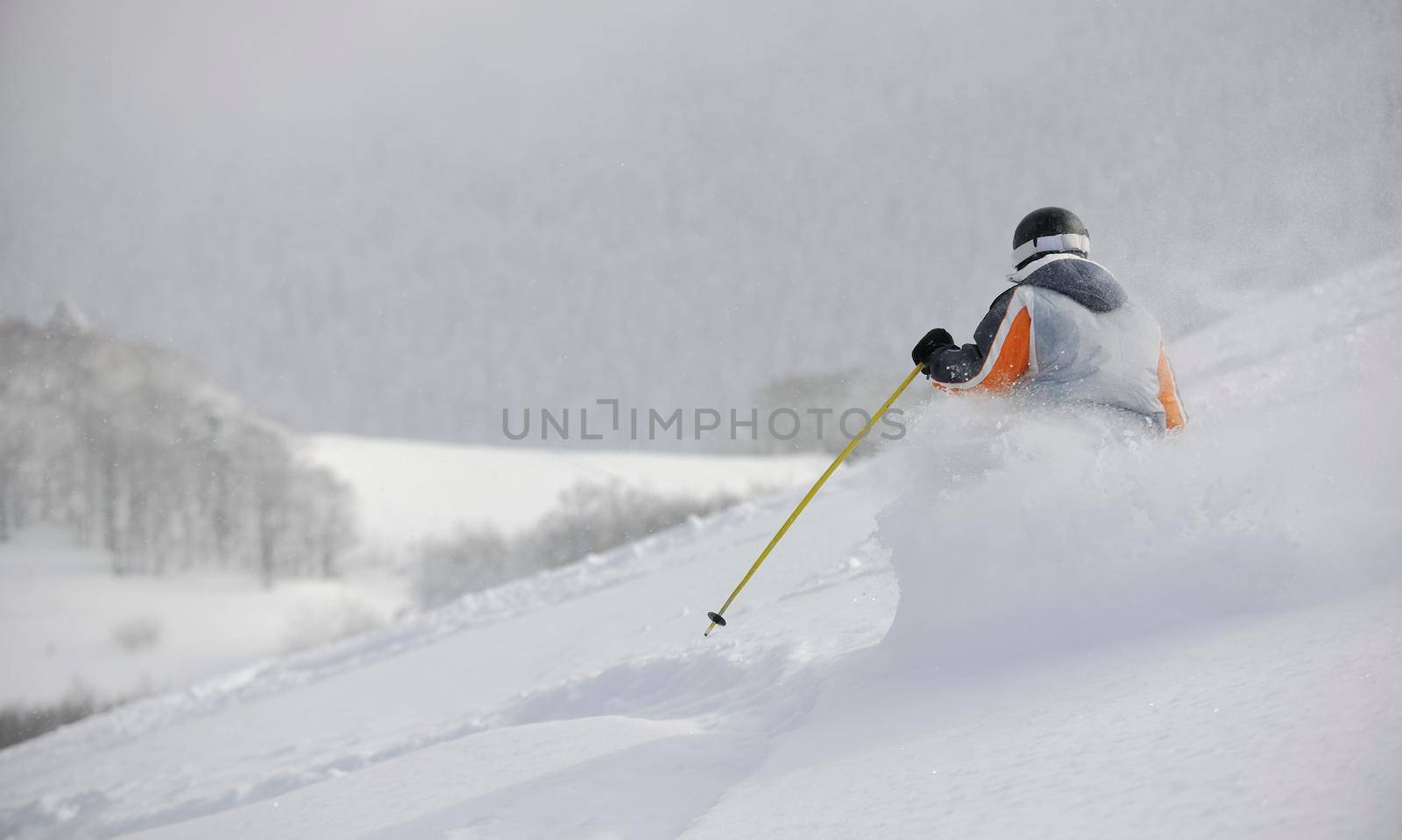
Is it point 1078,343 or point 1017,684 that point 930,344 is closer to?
point 1078,343

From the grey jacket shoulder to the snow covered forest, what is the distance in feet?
192

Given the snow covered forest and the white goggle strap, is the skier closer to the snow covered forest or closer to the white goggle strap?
the white goggle strap

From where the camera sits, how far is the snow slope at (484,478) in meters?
49.2

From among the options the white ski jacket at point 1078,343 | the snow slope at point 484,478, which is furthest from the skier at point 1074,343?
the snow slope at point 484,478

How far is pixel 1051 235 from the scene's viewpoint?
329 cm

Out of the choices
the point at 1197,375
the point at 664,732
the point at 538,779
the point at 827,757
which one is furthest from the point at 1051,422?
the point at 1197,375

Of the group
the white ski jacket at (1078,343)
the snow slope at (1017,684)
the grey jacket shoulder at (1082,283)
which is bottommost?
the snow slope at (1017,684)

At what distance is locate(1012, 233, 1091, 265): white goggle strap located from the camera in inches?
129

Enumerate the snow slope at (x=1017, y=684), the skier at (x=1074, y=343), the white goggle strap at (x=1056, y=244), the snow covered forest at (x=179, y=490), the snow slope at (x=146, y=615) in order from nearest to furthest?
the snow slope at (x=1017, y=684) < the skier at (x=1074, y=343) < the white goggle strap at (x=1056, y=244) < the snow slope at (x=146, y=615) < the snow covered forest at (x=179, y=490)

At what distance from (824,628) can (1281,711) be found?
252 cm

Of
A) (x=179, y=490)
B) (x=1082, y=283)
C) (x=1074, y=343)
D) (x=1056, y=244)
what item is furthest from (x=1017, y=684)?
(x=179, y=490)

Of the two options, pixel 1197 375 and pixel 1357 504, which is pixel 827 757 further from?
pixel 1197 375

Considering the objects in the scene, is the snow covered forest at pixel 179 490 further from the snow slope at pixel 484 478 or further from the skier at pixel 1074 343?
the skier at pixel 1074 343

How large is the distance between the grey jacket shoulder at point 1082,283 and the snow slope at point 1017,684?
42cm
